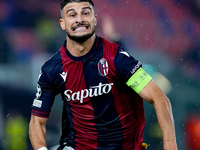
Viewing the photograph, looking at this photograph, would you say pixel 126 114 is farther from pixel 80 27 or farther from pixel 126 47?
pixel 126 47

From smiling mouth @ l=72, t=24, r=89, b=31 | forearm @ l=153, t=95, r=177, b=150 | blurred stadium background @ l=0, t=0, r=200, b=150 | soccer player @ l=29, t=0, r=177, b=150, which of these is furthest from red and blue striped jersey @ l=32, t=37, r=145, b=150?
blurred stadium background @ l=0, t=0, r=200, b=150

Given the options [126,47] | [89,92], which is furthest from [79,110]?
[126,47]

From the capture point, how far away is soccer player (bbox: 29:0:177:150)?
1.97 m

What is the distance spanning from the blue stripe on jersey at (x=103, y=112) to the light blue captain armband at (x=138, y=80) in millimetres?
156

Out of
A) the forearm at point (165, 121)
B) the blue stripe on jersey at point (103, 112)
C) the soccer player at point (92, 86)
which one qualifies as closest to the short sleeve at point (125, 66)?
the soccer player at point (92, 86)

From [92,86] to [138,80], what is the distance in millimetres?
284

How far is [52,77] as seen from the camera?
204cm

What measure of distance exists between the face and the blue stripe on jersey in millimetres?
117

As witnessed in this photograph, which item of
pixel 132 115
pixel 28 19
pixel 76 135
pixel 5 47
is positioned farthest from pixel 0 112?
pixel 132 115

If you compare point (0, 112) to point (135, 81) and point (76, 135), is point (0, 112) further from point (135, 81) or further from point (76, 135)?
point (135, 81)

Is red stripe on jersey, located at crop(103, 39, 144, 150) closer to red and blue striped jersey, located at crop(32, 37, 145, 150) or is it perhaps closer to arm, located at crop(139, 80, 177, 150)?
red and blue striped jersey, located at crop(32, 37, 145, 150)

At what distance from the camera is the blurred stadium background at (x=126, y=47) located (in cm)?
316

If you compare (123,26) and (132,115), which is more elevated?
(123,26)

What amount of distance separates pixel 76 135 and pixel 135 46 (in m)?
1.41
